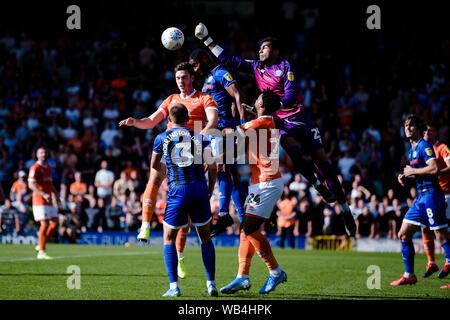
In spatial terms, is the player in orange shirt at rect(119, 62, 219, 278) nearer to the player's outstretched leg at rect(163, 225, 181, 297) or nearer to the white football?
the white football

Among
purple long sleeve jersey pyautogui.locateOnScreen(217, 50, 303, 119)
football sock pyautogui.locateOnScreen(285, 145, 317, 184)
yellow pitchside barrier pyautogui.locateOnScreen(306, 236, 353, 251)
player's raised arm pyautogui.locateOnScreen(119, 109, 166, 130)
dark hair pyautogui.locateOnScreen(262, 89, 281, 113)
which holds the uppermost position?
purple long sleeve jersey pyautogui.locateOnScreen(217, 50, 303, 119)

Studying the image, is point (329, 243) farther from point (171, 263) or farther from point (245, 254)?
point (171, 263)

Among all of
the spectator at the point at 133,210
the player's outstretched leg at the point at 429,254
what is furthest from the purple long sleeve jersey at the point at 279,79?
the spectator at the point at 133,210

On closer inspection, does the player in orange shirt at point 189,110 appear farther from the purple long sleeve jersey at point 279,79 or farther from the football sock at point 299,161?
the football sock at point 299,161

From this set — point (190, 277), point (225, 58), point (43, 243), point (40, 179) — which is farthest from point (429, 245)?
point (40, 179)

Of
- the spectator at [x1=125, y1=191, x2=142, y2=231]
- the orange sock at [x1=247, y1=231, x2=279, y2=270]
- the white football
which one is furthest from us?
the spectator at [x1=125, y1=191, x2=142, y2=231]

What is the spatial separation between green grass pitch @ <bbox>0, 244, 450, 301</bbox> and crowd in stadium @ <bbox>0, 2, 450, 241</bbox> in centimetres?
366

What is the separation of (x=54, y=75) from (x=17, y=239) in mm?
7292

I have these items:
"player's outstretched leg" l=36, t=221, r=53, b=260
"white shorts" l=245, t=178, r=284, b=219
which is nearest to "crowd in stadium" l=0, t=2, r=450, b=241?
"player's outstretched leg" l=36, t=221, r=53, b=260

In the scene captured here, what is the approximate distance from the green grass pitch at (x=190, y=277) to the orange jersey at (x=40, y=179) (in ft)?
4.53

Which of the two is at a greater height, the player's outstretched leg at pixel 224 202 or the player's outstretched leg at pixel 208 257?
the player's outstretched leg at pixel 224 202

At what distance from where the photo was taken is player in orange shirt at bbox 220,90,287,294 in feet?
29.5

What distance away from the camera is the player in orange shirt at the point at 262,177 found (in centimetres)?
899

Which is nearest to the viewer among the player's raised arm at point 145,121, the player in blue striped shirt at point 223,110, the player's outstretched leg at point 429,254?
the player's raised arm at point 145,121
